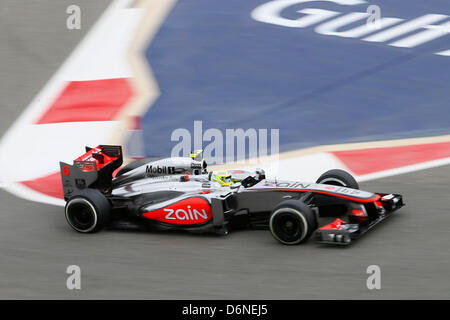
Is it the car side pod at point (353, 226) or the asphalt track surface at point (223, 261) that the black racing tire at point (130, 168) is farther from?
the car side pod at point (353, 226)

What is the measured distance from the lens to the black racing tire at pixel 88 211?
26.4ft

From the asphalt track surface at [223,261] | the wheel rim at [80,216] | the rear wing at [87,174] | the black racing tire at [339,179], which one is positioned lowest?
the asphalt track surface at [223,261]

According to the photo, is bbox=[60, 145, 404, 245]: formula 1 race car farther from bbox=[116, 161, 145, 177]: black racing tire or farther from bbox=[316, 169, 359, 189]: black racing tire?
bbox=[116, 161, 145, 177]: black racing tire

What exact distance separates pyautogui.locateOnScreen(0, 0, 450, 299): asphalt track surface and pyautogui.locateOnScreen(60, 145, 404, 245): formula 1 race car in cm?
15

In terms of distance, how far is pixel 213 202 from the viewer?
25.1 feet

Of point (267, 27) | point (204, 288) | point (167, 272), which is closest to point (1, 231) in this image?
point (167, 272)

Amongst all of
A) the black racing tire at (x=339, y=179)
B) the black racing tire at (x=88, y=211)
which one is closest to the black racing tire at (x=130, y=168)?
the black racing tire at (x=88, y=211)

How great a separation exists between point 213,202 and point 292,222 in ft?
3.14

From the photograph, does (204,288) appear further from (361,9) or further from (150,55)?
(361,9)

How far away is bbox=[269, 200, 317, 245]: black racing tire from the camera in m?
7.18

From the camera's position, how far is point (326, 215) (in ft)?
27.2

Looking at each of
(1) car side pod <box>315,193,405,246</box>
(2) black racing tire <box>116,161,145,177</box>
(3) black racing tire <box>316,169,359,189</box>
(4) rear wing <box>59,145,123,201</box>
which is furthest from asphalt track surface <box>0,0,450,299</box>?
(2) black racing tire <box>116,161,145,177</box>

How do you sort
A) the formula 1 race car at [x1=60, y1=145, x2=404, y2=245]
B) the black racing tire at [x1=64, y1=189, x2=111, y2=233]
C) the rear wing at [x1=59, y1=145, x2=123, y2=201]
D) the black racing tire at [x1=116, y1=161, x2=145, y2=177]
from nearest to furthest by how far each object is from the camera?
the formula 1 race car at [x1=60, y1=145, x2=404, y2=245], the black racing tire at [x1=64, y1=189, x2=111, y2=233], the rear wing at [x1=59, y1=145, x2=123, y2=201], the black racing tire at [x1=116, y1=161, x2=145, y2=177]

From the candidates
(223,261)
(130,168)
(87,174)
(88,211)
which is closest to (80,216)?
(88,211)
